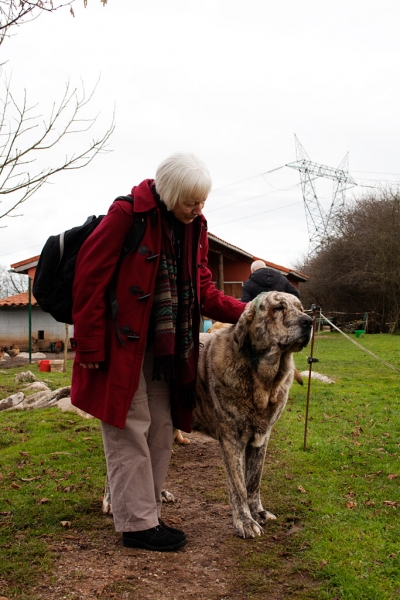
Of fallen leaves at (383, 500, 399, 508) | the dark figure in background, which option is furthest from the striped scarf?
the dark figure in background

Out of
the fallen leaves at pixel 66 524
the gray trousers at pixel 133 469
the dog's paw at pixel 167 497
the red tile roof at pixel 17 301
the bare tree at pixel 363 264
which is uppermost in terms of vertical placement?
the bare tree at pixel 363 264

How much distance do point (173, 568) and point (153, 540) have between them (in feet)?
0.71

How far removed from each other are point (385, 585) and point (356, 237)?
33.8 metres

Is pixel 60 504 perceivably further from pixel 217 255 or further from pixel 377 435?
pixel 217 255

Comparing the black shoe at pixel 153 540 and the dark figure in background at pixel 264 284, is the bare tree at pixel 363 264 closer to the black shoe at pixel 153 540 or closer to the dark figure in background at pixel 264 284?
the dark figure in background at pixel 264 284

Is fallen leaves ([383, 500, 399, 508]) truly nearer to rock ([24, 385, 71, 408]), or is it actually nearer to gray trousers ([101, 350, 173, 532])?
gray trousers ([101, 350, 173, 532])

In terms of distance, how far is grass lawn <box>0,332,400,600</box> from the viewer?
2.94 m

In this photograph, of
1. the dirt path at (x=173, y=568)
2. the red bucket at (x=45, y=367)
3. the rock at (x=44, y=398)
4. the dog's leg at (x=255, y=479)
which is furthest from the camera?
the red bucket at (x=45, y=367)

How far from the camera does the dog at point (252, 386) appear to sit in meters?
3.47

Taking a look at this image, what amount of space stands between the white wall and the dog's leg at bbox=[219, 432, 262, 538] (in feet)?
51.1

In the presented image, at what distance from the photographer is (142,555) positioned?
3068 mm

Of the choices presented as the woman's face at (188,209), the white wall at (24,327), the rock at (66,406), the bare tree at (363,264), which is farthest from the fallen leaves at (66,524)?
the bare tree at (363,264)

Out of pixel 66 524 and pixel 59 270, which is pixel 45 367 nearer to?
pixel 66 524

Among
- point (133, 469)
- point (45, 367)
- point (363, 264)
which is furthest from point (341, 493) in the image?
point (363, 264)
